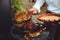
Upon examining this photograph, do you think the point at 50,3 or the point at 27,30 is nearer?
the point at 27,30

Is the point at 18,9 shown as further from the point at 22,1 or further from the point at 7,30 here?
the point at 7,30

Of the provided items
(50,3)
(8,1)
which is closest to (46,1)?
(50,3)

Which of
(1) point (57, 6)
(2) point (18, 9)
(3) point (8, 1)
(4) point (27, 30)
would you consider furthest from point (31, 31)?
(3) point (8, 1)

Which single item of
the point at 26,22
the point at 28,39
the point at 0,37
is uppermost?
the point at 0,37

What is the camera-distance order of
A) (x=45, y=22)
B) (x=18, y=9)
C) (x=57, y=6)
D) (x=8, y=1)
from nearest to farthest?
(x=8, y=1)
(x=45, y=22)
(x=18, y=9)
(x=57, y=6)

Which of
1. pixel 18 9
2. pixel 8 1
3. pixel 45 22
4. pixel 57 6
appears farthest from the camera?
pixel 57 6

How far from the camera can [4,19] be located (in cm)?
31

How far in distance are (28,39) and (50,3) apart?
389mm

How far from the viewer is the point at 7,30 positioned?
321mm

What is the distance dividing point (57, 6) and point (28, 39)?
0.39 m

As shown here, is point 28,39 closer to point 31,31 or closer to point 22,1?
point 31,31

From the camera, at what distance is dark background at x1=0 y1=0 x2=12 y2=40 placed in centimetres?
31

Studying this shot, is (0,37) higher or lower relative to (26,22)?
higher

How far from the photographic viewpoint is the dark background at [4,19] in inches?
12.2
